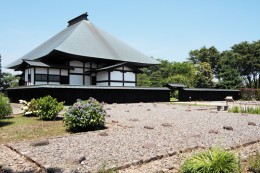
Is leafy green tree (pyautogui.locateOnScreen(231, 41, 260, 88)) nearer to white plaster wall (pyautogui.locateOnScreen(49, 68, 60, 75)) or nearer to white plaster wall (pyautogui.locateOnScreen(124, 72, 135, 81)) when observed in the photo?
white plaster wall (pyautogui.locateOnScreen(124, 72, 135, 81))

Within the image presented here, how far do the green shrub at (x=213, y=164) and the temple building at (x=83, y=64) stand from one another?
20230 millimetres

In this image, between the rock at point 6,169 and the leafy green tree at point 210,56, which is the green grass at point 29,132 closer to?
the rock at point 6,169

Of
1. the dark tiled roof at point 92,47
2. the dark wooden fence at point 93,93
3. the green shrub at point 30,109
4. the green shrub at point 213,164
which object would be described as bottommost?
the green shrub at point 213,164

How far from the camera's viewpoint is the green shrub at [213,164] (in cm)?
380

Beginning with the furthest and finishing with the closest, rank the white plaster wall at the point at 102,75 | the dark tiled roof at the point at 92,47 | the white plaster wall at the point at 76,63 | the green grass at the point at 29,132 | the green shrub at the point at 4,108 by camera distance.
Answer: the white plaster wall at the point at 76,63 < the white plaster wall at the point at 102,75 < the dark tiled roof at the point at 92,47 < the green shrub at the point at 4,108 < the green grass at the point at 29,132

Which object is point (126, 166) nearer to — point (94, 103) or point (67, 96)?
point (94, 103)

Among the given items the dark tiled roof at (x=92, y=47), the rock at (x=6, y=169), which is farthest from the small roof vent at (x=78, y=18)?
the rock at (x=6, y=169)

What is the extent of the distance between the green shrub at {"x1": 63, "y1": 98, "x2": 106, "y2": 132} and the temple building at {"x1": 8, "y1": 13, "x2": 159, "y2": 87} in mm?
15625

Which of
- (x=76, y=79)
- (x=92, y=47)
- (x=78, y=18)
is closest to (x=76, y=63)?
(x=76, y=79)

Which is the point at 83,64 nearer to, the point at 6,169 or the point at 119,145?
the point at 119,145

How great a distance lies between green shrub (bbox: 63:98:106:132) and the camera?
25.3 ft

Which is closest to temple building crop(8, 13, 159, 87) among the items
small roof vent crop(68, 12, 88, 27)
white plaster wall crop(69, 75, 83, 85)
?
white plaster wall crop(69, 75, 83, 85)

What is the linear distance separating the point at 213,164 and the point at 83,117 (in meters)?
4.83

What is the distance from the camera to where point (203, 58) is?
5466 cm
